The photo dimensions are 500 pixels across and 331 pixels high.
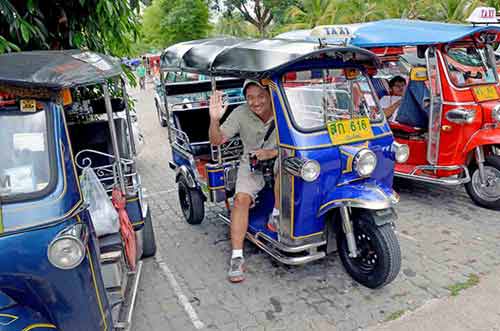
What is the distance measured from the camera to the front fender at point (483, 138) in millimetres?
4859

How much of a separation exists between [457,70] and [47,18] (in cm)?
487

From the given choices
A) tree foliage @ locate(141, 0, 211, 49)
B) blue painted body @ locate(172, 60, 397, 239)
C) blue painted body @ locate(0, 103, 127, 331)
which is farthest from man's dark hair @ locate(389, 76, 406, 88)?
tree foliage @ locate(141, 0, 211, 49)

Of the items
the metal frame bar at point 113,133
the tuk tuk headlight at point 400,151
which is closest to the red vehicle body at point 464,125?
the tuk tuk headlight at point 400,151

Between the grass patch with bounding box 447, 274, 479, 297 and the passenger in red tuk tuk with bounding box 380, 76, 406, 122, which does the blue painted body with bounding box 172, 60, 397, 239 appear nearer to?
the grass patch with bounding box 447, 274, 479, 297

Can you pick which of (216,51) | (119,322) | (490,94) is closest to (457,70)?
(490,94)

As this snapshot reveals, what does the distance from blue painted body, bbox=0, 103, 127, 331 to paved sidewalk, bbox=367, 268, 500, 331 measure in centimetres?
211

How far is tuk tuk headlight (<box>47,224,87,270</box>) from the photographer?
7.13 ft

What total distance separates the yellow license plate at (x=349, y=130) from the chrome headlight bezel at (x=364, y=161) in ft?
0.60

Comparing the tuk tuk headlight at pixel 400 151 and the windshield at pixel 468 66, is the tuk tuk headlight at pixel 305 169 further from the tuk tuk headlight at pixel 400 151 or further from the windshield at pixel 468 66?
the windshield at pixel 468 66

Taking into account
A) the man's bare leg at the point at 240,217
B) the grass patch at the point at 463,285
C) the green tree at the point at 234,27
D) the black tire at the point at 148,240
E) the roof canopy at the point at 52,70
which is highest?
the green tree at the point at 234,27

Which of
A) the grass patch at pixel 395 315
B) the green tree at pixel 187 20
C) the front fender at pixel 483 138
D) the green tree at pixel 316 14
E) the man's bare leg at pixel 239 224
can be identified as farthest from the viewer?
the green tree at pixel 187 20

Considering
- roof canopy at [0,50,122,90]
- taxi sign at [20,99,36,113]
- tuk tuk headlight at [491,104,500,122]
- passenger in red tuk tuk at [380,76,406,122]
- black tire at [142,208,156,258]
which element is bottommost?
black tire at [142,208,156,258]

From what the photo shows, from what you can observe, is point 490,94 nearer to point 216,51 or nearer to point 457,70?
point 457,70

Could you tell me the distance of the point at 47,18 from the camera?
4410 mm
